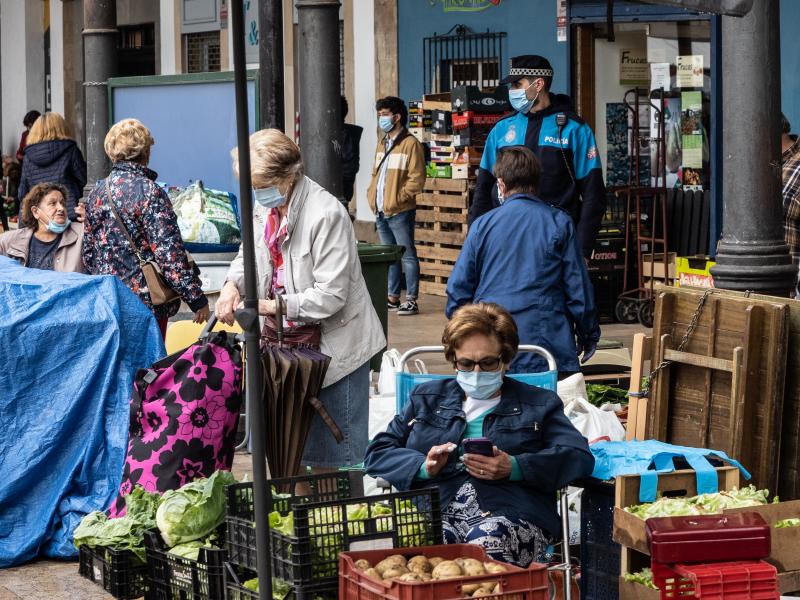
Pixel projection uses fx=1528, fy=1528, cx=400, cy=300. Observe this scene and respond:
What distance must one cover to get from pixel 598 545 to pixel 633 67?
9.31 meters

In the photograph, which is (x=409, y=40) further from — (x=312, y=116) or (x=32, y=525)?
(x=32, y=525)

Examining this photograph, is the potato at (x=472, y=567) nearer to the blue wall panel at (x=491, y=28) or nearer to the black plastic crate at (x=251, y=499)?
the black plastic crate at (x=251, y=499)

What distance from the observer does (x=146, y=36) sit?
78.3ft

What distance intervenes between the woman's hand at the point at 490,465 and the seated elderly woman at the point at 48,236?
4.38 m

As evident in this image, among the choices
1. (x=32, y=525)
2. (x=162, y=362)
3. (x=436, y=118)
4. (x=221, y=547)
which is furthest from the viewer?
(x=436, y=118)

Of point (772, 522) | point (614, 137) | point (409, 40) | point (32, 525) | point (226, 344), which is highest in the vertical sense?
point (409, 40)

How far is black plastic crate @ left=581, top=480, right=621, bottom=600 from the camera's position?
5.19m

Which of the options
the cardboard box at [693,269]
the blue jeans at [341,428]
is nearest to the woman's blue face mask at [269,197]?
the blue jeans at [341,428]

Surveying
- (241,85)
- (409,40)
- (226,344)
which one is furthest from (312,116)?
(409,40)

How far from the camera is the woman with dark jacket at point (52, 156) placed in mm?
12883

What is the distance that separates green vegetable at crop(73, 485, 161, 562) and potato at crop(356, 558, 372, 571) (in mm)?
1521

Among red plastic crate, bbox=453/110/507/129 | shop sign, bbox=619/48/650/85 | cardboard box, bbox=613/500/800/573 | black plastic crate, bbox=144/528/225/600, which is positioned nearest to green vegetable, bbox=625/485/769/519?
cardboard box, bbox=613/500/800/573

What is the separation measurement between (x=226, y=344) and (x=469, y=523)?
65.2 inches

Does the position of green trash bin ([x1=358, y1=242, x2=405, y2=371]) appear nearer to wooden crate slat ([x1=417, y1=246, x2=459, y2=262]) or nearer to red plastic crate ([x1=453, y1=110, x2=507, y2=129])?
red plastic crate ([x1=453, y1=110, x2=507, y2=129])
